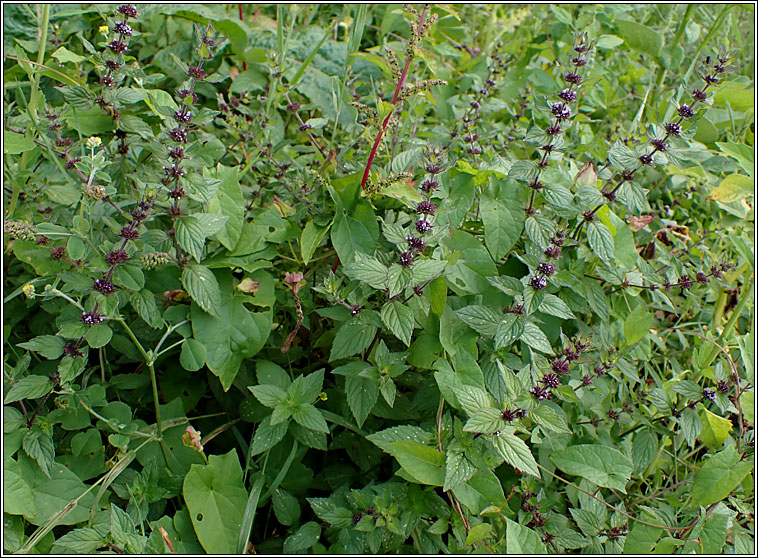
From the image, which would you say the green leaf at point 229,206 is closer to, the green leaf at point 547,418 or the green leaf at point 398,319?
the green leaf at point 398,319

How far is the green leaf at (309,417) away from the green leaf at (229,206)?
17.1 inches

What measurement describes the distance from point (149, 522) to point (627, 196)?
51.2 inches

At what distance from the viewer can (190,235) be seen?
138 cm

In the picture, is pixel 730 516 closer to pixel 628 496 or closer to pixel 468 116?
pixel 628 496

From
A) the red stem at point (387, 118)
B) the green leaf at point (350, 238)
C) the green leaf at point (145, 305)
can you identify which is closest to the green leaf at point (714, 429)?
the green leaf at point (350, 238)

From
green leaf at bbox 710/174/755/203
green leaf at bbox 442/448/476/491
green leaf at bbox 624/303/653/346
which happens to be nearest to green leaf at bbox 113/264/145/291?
green leaf at bbox 442/448/476/491

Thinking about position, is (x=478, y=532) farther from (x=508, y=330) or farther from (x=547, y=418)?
(x=508, y=330)

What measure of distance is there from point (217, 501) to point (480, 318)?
0.71 meters

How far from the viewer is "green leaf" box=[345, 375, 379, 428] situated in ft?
4.51

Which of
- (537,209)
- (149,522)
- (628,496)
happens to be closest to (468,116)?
(537,209)

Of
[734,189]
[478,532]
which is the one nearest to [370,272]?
[478,532]

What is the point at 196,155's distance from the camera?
1602mm

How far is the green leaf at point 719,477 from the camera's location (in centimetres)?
135

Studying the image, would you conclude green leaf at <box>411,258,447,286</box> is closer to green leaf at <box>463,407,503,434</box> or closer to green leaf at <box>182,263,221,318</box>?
green leaf at <box>463,407,503,434</box>
